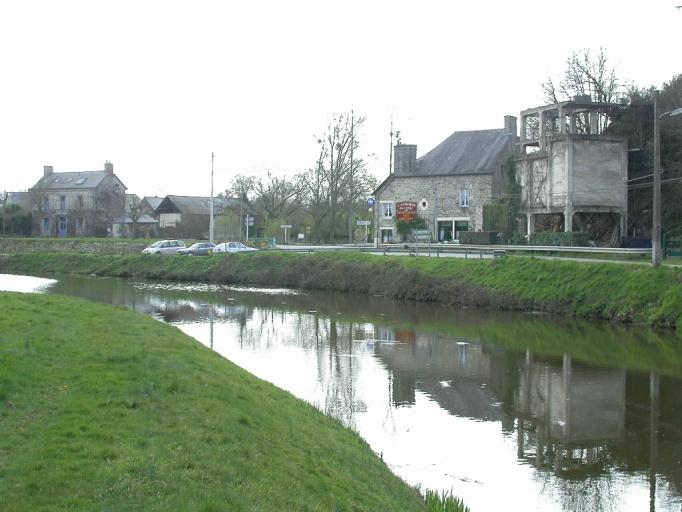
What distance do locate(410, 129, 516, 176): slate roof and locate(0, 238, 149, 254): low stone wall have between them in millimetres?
25997

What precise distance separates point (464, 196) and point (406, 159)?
21.3 feet

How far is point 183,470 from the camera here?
6883mm

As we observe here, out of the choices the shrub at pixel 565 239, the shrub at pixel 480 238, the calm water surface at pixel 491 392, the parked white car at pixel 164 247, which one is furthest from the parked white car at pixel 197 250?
the calm water surface at pixel 491 392

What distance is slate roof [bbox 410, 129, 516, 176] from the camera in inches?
2210

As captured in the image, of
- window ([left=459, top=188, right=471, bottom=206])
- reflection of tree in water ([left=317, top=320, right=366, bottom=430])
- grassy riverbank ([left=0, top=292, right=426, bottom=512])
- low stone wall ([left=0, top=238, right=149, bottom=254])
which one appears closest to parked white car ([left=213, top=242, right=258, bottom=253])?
low stone wall ([left=0, top=238, right=149, bottom=254])

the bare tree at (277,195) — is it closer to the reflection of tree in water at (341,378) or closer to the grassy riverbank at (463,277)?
the grassy riverbank at (463,277)

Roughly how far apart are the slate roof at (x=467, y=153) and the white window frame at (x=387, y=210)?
3.11 m

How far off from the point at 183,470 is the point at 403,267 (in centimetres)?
3507

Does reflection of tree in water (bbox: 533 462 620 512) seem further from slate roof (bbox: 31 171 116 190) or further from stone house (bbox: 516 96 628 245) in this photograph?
slate roof (bbox: 31 171 116 190)

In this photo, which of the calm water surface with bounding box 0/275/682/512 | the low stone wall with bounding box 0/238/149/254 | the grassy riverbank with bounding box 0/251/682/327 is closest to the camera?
the calm water surface with bounding box 0/275/682/512

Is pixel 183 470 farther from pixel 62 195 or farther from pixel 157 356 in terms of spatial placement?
pixel 62 195

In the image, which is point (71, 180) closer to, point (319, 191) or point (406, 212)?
point (319, 191)

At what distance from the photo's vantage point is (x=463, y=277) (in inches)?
1475

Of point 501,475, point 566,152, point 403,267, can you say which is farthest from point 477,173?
point 501,475
